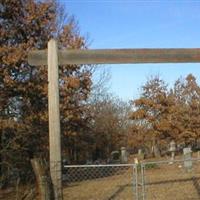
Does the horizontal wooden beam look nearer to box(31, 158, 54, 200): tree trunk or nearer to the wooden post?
the wooden post

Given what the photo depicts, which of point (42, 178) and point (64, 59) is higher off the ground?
point (64, 59)

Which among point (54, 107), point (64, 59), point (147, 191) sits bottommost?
point (147, 191)

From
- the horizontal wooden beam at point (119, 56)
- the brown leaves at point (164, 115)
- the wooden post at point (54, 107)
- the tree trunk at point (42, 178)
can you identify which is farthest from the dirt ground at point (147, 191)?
the brown leaves at point (164, 115)

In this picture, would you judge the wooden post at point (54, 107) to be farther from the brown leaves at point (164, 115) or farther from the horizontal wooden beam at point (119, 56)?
the brown leaves at point (164, 115)

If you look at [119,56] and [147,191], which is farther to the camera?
[147,191]

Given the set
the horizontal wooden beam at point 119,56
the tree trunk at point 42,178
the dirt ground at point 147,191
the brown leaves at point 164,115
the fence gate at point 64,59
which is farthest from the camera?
the brown leaves at point 164,115

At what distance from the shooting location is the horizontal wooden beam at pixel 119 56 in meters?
9.62

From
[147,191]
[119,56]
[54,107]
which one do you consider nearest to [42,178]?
[54,107]

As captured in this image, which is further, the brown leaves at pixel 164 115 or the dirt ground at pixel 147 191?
the brown leaves at pixel 164 115

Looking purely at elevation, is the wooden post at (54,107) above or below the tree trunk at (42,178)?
above

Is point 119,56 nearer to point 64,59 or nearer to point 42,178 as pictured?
point 64,59

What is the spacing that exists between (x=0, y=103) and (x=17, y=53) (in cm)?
192

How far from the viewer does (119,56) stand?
9.80m

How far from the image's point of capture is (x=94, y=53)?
31.9 ft
